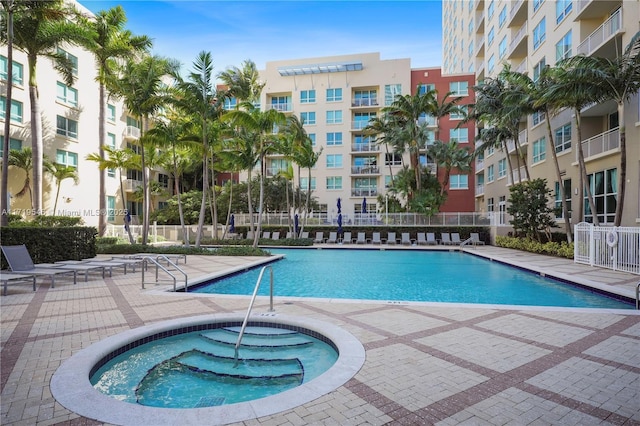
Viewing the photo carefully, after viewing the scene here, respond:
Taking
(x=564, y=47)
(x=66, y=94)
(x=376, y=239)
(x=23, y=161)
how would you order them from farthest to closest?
(x=66, y=94), (x=376, y=239), (x=23, y=161), (x=564, y=47)

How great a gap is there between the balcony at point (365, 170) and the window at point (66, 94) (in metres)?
25.1

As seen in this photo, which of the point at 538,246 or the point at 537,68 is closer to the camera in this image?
the point at 538,246

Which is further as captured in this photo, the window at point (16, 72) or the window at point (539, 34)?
the window at point (539, 34)

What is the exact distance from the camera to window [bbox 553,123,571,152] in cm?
1961

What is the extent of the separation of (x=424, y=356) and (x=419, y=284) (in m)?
7.30

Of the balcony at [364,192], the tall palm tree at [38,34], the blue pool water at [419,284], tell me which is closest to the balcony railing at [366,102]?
the balcony at [364,192]

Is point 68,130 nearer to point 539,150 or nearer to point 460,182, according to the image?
point 539,150

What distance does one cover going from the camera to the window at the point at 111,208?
102 feet

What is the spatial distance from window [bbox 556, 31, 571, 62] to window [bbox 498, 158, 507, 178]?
32.7ft

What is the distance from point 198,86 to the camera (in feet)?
56.1

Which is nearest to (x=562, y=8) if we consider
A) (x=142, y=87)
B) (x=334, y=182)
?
(x=142, y=87)

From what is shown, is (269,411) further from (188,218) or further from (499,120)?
(188,218)

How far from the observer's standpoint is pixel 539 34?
2320cm

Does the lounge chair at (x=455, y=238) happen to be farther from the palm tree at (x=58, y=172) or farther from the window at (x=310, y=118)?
the palm tree at (x=58, y=172)
